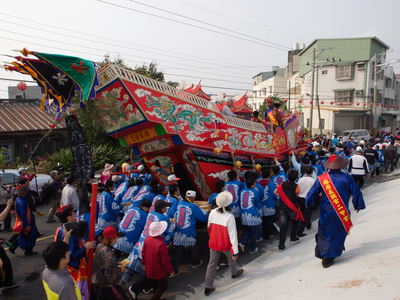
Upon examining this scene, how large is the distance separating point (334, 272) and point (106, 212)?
155 inches

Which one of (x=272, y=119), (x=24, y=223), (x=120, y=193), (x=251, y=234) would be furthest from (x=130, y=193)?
(x=272, y=119)

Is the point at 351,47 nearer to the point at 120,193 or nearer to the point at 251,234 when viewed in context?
the point at 251,234

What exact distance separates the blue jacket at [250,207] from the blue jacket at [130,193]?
235 cm

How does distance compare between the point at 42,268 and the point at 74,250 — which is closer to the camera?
the point at 74,250

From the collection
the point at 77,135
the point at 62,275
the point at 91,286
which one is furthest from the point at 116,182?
the point at 62,275

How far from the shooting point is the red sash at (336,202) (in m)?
3.70

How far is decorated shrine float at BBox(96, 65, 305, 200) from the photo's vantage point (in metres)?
5.51

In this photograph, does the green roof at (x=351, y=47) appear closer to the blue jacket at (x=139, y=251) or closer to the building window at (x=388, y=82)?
the building window at (x=388, y=82)

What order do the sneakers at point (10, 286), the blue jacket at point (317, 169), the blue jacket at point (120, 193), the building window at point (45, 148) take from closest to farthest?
the sneakers at point (10, 286) → the blue jacket at point (120, 193) → the blue jacket at point (317, 169) → the building window at point (45, 148)

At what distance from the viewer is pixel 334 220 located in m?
3.74

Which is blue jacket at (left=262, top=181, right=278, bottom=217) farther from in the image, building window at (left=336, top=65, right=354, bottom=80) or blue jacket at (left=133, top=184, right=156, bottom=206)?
building window at (left=336, top=65, right=354, bottom=80)

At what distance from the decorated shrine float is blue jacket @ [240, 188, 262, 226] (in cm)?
164

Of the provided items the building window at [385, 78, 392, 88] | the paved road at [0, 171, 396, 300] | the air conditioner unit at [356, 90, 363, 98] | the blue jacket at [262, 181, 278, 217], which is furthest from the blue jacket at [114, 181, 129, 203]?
the building window at [385, 78, 392, 88]

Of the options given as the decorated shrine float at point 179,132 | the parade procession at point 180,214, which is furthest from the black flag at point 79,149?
the decorated shrine float at point 179,132
